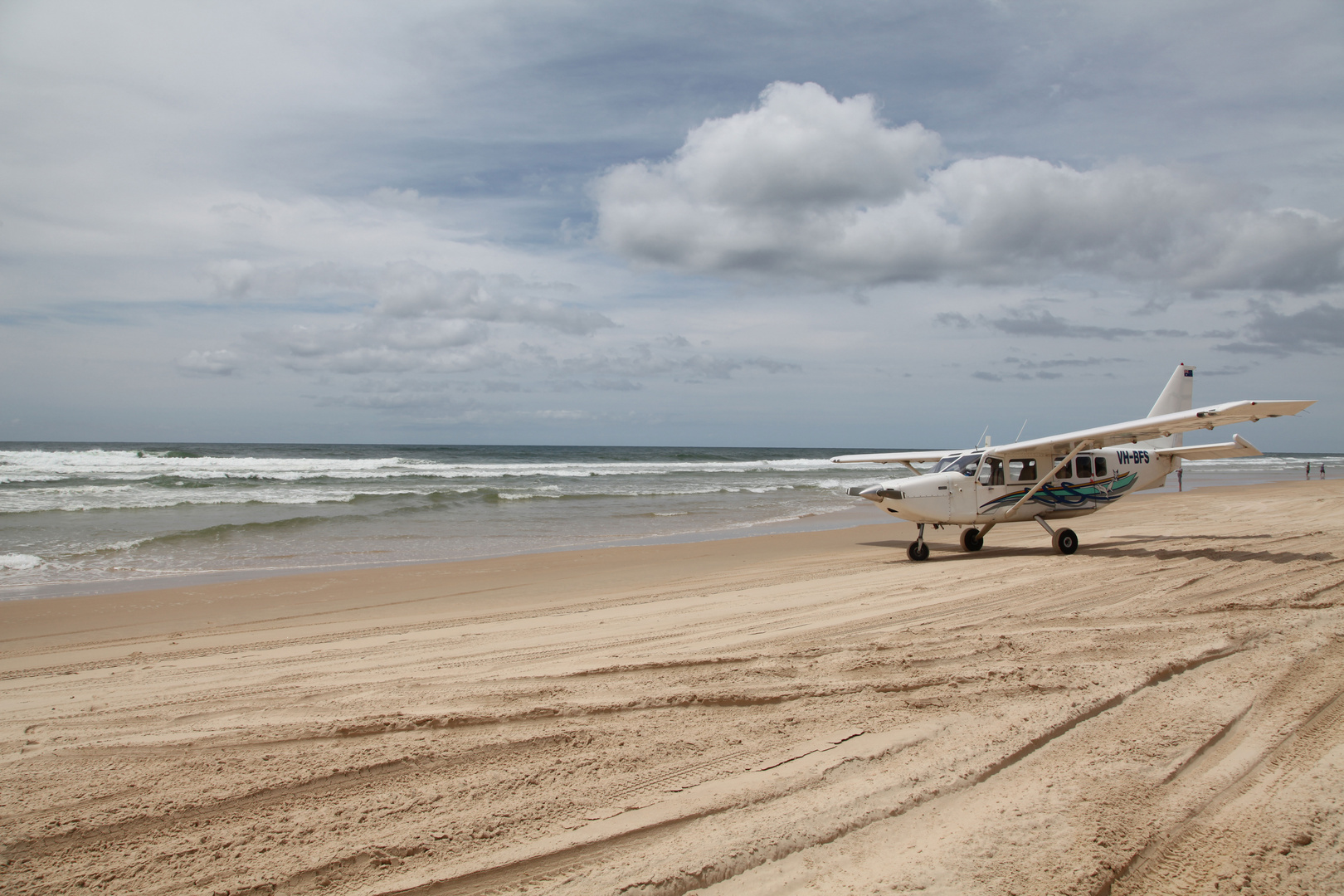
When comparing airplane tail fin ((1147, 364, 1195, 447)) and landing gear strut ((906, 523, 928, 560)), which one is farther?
airplane tail fin ((1147, 364, 1195, 447))

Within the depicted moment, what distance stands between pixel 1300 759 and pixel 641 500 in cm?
2271

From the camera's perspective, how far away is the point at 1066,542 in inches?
473

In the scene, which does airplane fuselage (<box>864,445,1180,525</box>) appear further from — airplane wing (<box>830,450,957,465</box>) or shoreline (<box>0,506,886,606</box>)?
shoreline (<box>0,506,886,606</box>)

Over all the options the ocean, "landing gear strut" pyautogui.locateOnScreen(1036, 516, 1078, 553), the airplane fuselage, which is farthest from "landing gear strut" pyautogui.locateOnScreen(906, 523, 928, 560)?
the ocean

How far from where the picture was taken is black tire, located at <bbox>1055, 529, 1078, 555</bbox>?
11984mm

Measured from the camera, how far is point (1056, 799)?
304 centimetres

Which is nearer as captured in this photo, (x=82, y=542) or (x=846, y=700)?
(x=846, y=700)

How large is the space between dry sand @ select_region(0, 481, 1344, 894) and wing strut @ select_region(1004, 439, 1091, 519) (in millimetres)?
5170

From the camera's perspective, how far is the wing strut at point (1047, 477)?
485 inches

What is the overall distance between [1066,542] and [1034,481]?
4.27 feet

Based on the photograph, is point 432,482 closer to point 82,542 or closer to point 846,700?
point 82,542

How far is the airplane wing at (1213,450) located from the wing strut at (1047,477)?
2198 mm

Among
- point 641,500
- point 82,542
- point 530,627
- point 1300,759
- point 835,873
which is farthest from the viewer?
point 641,500

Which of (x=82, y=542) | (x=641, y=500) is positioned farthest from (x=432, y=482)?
(x=82, y=542)
